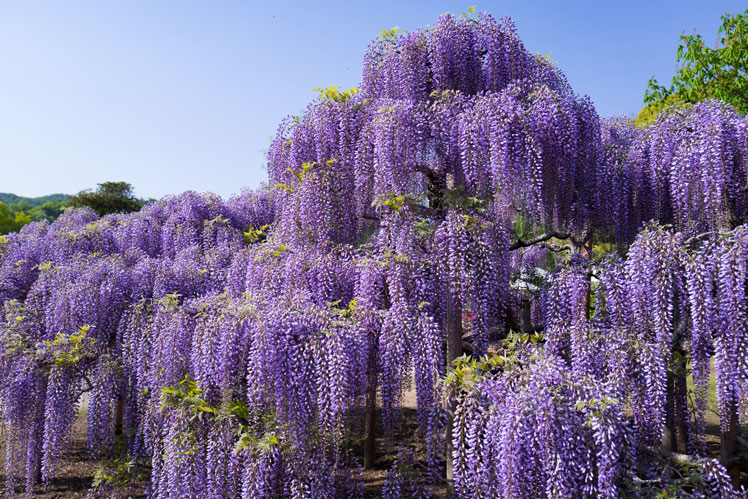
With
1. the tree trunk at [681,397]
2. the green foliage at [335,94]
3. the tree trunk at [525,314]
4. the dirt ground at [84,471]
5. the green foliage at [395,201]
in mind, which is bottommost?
the dirt ground at [84,471]

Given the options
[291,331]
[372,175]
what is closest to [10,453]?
[291,331]

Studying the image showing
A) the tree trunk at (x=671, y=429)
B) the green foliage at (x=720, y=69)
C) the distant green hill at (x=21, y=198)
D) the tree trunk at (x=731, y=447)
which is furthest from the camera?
the distant green hill at (x=21, y=198)

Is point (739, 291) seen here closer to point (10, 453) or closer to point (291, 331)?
point (291, 331)

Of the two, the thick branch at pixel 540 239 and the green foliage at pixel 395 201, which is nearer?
the green foliage at pixel 395 201

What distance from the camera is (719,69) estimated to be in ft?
43.8

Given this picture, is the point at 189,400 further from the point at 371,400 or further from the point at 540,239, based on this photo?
the point at 540,239

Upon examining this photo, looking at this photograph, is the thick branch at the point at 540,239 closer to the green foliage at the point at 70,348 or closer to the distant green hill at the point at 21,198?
the green foliage at the point at 70,348

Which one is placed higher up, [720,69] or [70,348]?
[720,69]

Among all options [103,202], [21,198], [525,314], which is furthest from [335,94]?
[21,198]

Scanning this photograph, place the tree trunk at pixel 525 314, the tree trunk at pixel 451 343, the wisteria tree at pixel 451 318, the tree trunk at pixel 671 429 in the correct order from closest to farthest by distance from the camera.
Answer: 1. the wisteria tree at pixel 451 318
2. the tree trunk at pixel 451 343
3. the tree trunk at pixel 671 429
4. the tree trunk at pixel 525 314

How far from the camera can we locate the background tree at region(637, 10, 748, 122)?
42.3ft

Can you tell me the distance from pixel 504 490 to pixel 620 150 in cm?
474

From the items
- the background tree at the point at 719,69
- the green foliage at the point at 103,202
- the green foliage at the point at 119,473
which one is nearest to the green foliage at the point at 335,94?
the green foliage at the point at 119,473

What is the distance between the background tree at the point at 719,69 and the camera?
1290 cm
